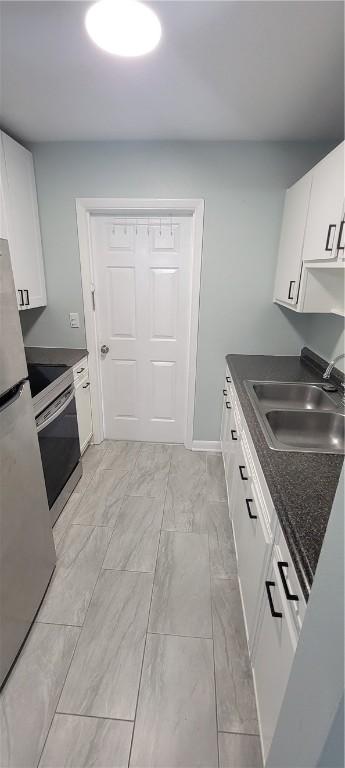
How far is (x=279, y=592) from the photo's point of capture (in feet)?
3.01

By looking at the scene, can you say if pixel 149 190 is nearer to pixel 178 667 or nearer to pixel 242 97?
pixel 242 97

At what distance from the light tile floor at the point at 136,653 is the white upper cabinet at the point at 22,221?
1565mm

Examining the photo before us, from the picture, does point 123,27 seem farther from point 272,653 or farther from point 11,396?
point 272,653

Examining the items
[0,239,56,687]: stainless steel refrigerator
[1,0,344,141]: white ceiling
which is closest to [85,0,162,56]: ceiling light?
[1,0,344,141]: white ceiling

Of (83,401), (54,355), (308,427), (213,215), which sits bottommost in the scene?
(83,401)

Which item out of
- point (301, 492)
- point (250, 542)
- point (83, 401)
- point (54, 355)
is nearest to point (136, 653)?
point (250, 542)

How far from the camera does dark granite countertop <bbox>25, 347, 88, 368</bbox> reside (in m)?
2.35

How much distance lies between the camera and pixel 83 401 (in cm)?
259

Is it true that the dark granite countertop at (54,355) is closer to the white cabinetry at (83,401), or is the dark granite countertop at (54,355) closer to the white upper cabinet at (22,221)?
the white cabinetry at (83,401)

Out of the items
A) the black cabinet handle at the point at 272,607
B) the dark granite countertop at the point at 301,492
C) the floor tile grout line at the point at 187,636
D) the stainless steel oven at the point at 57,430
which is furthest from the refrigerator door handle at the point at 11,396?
the floor tile grout line at the point at 187,636

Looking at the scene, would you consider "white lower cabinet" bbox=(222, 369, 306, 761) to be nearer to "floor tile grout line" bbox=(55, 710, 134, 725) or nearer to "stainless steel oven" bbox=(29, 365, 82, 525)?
"floor tile grout line" bbox=(55, 710, 134, 725)

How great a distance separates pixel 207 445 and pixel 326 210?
1983mm

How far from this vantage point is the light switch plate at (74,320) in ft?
8.46

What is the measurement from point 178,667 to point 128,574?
0.49 m
